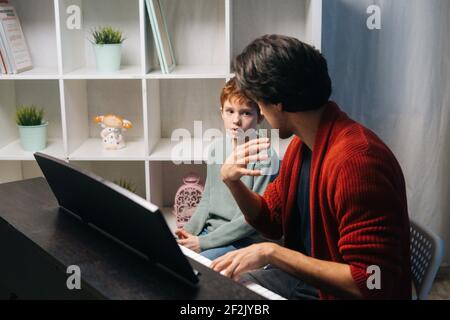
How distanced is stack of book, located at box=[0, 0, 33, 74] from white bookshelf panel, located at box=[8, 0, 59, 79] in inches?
2.4

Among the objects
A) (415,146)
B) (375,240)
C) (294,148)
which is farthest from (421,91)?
(375,240)

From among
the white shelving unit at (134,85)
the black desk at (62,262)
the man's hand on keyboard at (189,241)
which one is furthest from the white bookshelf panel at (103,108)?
the black desk at (62,262)

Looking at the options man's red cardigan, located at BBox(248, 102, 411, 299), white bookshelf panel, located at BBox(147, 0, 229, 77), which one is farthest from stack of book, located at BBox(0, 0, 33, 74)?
man's red cardigan, located at BBox(248, 102, 411, 299)

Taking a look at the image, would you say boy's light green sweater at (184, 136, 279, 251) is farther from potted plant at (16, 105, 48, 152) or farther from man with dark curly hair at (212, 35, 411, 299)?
potted plant at (16, 105, 48, 152)

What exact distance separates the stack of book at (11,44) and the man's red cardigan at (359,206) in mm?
1440

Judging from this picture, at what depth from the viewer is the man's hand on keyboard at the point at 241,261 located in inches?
47.0

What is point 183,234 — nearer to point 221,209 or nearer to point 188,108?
point 221,209

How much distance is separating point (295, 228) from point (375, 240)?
1.35 ft

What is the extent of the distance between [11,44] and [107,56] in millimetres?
380

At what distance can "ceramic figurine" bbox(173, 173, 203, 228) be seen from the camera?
247 cm

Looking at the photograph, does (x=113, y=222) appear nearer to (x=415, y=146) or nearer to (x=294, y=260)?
(x=294, y=260)

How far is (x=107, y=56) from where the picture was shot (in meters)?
2.41

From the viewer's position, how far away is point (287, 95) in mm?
1423

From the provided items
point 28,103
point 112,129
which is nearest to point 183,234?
point 112,129
